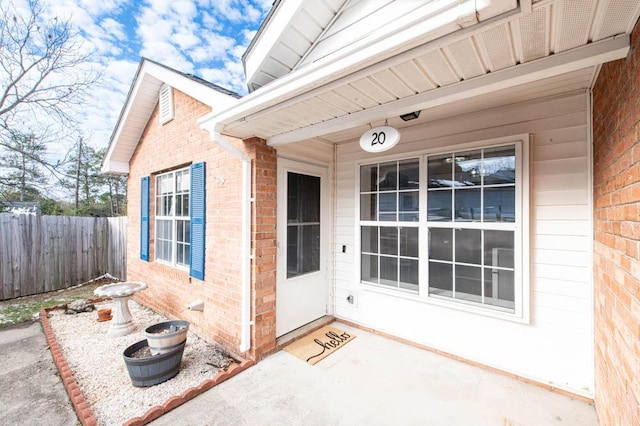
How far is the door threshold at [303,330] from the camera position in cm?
372

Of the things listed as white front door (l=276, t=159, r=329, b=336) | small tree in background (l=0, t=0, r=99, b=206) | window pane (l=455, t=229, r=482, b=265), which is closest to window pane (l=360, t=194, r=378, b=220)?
white front door (l=276, t=159, r=329, b=336)

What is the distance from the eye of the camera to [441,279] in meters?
3.45

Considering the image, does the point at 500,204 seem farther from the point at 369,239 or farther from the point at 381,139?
the point at 369,239

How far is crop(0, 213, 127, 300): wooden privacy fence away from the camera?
243 inches

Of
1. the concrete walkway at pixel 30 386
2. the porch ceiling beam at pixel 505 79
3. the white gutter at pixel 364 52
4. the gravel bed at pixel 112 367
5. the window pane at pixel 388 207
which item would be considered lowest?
the concrete walkway at pixel 30 386

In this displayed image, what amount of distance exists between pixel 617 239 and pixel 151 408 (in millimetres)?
4035

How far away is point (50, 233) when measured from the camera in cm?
678

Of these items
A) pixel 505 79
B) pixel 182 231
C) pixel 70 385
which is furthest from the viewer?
pixel 182 231

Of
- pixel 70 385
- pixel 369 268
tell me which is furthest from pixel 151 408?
pixel 369 268

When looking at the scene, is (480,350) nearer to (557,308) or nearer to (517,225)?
(557,308)

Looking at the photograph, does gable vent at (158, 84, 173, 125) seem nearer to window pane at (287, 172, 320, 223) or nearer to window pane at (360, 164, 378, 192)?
window pane at (287, 172, 320, 223)

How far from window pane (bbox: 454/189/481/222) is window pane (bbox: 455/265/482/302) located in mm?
608

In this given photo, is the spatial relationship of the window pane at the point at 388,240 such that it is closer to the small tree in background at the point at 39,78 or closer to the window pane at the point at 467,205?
the window pane at the point at 467,205

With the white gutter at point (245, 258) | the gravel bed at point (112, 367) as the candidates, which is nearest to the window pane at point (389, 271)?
the white gutter at point (245, 258)
